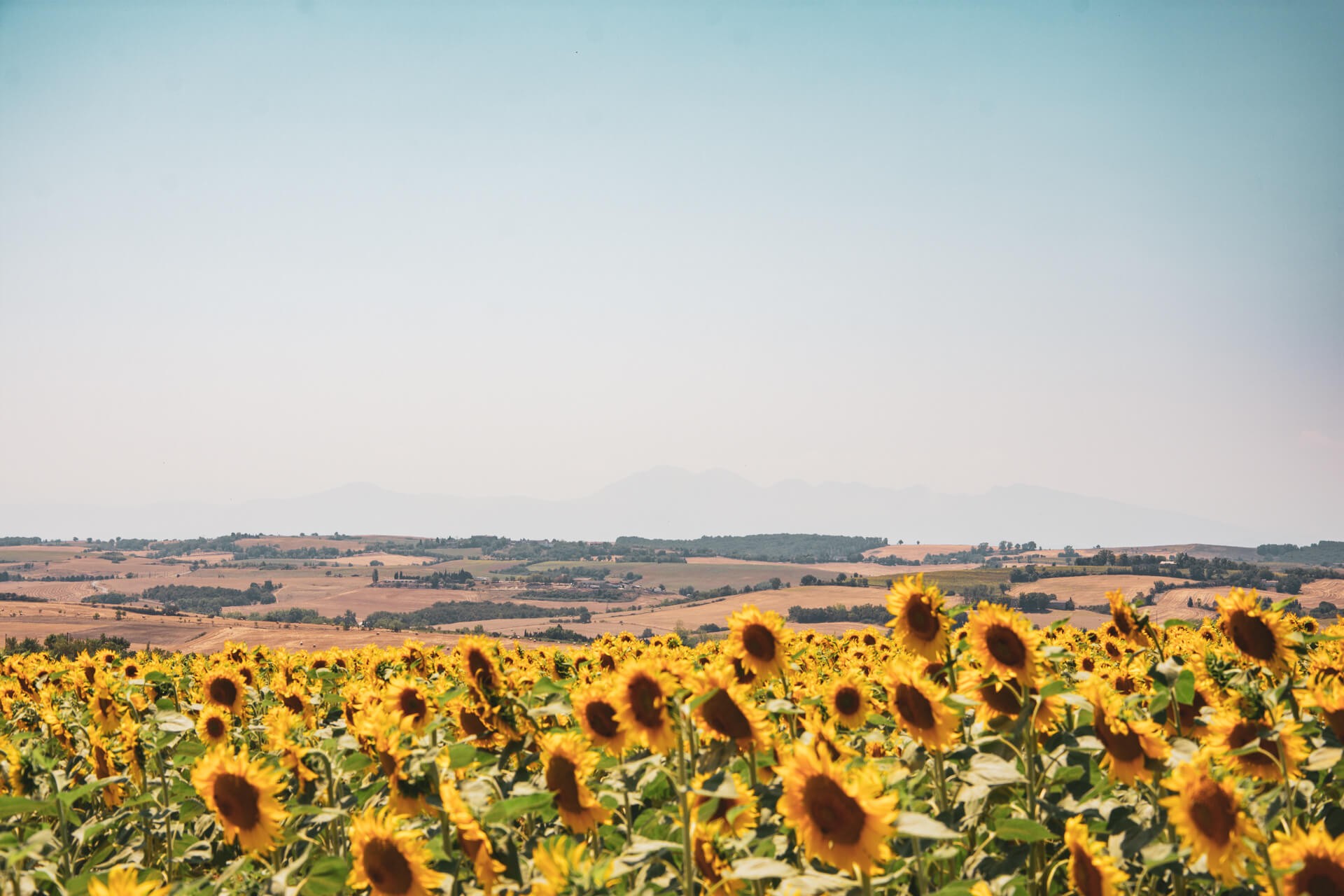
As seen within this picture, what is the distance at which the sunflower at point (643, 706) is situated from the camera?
4445 mm

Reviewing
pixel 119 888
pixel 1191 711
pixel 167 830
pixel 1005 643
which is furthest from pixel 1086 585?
pixel 119 888

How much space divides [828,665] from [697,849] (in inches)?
363

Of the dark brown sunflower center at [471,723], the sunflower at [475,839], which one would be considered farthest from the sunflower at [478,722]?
the sunflower at [475,839]

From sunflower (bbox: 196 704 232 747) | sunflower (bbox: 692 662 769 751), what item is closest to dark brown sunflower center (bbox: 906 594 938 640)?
sunflower (bbox: 692 662 769 751)

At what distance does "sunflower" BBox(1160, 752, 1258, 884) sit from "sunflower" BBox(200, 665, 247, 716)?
853cm

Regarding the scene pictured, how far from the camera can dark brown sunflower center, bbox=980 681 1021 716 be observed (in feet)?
15.8

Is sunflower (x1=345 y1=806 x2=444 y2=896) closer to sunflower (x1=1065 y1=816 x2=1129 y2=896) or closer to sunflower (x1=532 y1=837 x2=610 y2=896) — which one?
sunflower (x1=532 y1=837 x2=610 y2=896)

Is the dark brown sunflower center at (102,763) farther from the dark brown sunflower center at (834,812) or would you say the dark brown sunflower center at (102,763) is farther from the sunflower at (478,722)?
the dark brown sunflower center at (834,812)

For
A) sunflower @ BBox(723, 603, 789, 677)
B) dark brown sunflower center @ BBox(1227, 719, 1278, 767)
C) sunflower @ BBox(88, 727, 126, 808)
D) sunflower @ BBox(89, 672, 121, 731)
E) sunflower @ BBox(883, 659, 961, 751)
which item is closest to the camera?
dark brown sunflower center @ BBox(1227, 719, 1278, 767)

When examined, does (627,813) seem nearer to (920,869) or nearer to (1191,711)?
(920,869)

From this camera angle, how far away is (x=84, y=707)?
9219 mm

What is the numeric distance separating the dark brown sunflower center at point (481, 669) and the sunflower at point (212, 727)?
407 cm

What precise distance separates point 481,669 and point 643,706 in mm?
1216

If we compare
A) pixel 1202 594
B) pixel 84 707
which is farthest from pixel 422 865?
pixel 1202 594
